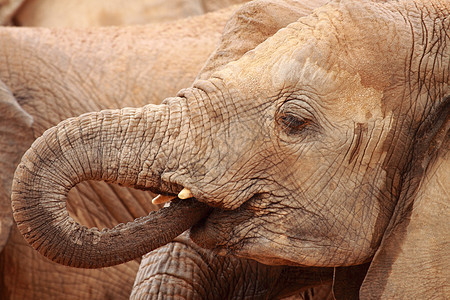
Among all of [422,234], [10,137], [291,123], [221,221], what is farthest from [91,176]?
[10,137]

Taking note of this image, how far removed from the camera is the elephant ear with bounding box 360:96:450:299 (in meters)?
2.54

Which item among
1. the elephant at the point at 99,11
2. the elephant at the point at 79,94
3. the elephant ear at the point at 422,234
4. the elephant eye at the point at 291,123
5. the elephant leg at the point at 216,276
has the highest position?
the elephant eye at the point at 291,123

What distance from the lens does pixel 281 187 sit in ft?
8.57

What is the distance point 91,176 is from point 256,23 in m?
0.86

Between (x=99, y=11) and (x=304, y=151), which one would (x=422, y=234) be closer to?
(x=304, y=151)

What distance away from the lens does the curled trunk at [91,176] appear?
2.45 meters

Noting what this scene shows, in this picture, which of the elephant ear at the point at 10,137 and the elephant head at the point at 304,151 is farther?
the elephant ear at the point at 10,137

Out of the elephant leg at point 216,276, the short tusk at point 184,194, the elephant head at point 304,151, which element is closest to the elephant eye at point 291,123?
the elephant head at point 304,151

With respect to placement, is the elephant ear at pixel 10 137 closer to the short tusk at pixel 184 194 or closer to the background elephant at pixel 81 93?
the background elephant at pixel 81 93

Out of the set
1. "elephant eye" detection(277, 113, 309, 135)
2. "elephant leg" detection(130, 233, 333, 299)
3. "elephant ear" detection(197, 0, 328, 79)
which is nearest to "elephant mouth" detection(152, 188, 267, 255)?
"elephant eye" detection(277, 113, 309, 135)

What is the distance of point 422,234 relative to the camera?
2.57 m

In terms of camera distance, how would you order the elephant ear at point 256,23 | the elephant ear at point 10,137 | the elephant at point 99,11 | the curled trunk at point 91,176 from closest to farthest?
the curled trunk at point 91,176, the elephant ear at point 256,23, the elephant ear at point 10,137, the elephant at point 99,11

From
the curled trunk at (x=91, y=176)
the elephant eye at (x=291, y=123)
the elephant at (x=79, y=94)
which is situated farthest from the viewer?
the elephant at (x=79, y=94)

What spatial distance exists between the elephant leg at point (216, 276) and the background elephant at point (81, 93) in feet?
3.99
